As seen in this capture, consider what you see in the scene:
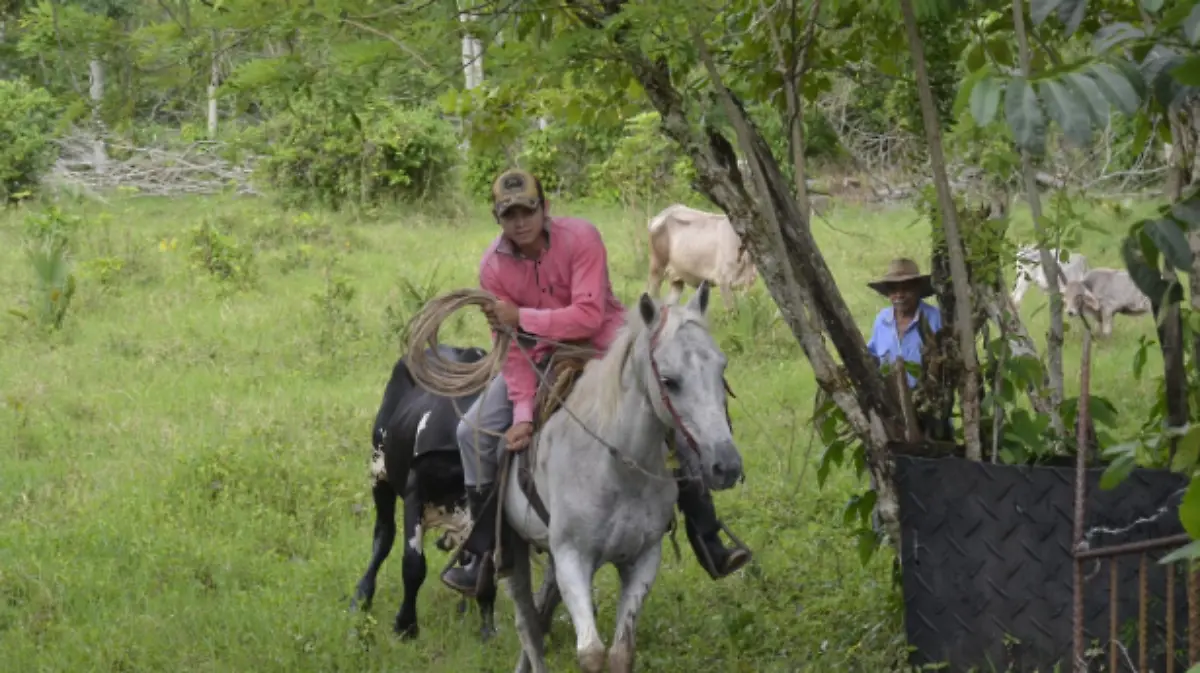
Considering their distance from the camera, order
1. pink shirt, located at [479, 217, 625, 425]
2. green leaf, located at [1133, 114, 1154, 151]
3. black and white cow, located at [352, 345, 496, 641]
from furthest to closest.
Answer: black and white cow, located at [352, 345, 496, 641] → pink shirt, located at [479, 217, 625, 425] → green leaf, located at [1133, 114, 1154, 151]

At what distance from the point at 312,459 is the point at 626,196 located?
10.9 meters

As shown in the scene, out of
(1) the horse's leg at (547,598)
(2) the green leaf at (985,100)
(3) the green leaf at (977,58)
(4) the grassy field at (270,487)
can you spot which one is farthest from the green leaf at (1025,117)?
(1) the horse's leg at (547,598)

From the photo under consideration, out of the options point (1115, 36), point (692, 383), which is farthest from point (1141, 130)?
point (1115, 36)

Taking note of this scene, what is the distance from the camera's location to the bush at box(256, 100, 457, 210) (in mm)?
20812

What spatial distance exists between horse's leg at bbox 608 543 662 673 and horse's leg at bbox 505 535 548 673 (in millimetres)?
566

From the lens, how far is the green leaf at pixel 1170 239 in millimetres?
3445

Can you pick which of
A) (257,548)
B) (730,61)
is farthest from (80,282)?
(730,61)

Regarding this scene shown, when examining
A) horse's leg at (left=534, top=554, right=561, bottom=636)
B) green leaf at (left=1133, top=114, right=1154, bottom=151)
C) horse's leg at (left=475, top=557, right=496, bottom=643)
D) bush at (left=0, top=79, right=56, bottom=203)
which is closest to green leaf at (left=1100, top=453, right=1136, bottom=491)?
green leaf at (left=1133, top=114, right=1154, bottom=151)

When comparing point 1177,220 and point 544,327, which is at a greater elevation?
point 1177,220

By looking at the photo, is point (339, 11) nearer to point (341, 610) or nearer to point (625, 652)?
point (625, 652)

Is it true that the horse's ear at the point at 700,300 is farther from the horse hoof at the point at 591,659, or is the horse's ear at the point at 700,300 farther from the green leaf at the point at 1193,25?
the green leaf at the point at 1193,25

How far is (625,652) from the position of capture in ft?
18.8

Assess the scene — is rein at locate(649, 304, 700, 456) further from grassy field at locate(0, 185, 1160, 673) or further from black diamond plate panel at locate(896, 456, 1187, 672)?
grassy field at locate(0, 185, 1160, 673)

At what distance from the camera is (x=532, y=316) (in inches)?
232
